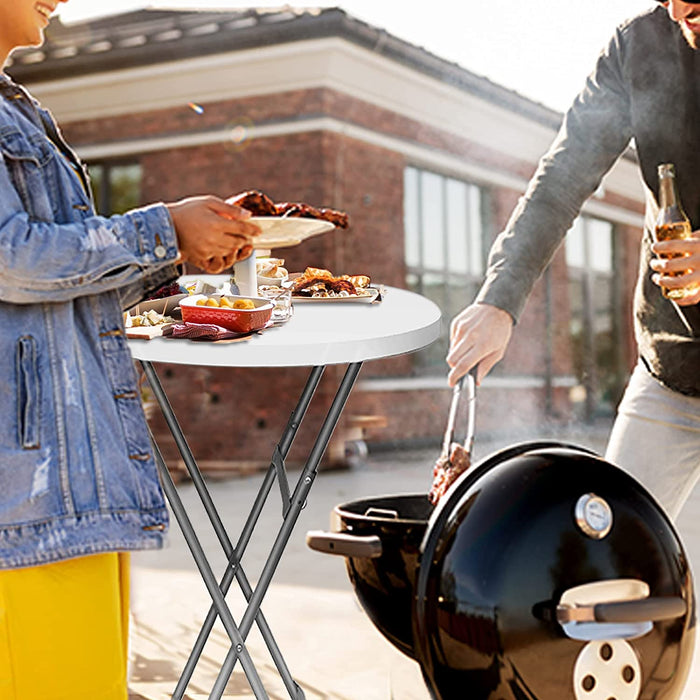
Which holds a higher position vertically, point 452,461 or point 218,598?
point 452,461

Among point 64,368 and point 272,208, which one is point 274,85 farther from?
point 64,368

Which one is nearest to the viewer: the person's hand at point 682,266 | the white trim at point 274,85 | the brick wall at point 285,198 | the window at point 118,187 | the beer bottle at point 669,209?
the person's hand at point 682,266

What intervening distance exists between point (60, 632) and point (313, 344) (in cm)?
66

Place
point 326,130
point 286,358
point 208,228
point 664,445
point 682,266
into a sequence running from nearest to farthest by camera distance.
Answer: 1. point 208,228
2. point 286,358
3. point 682,266
4. point 664,445
5. point 326,130

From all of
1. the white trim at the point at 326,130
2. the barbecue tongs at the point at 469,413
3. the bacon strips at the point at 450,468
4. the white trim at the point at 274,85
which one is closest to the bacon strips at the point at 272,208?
the barbecue tongs at the point at 469,413

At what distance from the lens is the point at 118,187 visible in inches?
468

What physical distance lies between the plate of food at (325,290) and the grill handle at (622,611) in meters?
1.01

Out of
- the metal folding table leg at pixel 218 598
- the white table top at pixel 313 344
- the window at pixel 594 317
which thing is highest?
the white table top at pixel 313 344

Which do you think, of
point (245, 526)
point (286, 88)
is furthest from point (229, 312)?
point (286, 88)

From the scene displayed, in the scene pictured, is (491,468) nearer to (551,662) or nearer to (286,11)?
(551,662)

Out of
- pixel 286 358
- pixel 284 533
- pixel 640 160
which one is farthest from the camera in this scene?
pixel 640 160

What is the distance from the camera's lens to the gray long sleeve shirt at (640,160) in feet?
7.82

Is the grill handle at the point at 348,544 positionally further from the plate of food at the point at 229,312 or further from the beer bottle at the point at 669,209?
the beer bottle at the point at 669,209

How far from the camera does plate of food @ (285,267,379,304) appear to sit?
2.42 m
